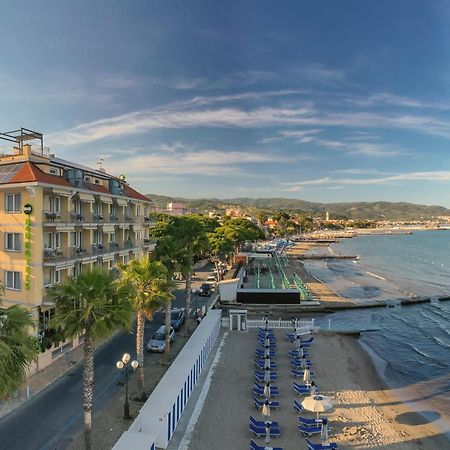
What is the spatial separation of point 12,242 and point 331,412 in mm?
22004

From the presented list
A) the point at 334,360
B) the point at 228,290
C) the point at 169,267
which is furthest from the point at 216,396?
the point at 228,290

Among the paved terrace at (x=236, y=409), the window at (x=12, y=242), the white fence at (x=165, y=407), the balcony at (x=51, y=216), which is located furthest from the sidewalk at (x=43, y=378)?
the balcony at (x=51, y=216)

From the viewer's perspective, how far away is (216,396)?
888 inches

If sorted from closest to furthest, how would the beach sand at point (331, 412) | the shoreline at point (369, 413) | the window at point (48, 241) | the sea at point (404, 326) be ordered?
the beach sand at point (331, 412) < the shoreline at point (369, 413) < the window at point (48, 241) < the sea at point (404, 326)

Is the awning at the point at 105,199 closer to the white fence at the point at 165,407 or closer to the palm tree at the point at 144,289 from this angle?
the palm tree at the point at 144,289

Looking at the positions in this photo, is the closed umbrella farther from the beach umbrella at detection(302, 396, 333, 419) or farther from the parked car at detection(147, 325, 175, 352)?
the parked car at detection(147, 325, 175, 352)

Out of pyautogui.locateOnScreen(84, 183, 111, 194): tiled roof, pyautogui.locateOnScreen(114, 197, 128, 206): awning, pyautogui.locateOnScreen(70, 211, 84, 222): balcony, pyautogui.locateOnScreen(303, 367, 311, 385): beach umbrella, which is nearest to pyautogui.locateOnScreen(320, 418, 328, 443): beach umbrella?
pyautogui.locateOnScreen(303, 367, 311, 385): beach umbrella

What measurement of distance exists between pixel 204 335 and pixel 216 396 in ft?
18.4

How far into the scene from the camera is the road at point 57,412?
17.3m

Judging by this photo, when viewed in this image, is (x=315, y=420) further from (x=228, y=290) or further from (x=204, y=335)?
(x=228, y=290)

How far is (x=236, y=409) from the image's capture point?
840 inches

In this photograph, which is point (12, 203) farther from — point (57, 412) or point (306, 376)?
point (306, 376)

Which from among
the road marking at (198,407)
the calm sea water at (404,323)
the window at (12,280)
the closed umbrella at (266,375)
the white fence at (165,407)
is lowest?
the calm sea water at (404,323)

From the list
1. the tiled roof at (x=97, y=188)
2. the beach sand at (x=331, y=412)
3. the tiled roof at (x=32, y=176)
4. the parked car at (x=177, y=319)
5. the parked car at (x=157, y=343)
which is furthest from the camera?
the parked car at (x=177, y=319)
